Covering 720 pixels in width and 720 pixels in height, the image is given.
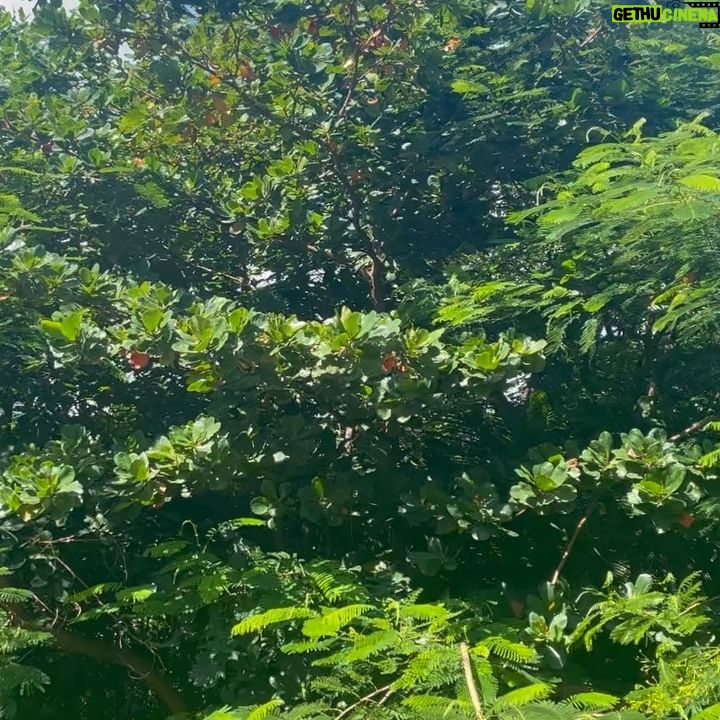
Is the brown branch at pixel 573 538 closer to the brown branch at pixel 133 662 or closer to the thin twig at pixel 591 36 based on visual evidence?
the brown branch at pixel 133 662

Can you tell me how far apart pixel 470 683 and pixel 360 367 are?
1511mm

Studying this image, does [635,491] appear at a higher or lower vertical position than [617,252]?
lower

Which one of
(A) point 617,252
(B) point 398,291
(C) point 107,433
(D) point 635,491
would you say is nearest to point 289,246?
(B) point 398,291

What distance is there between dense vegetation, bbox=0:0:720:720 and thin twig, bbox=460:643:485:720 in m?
0.01

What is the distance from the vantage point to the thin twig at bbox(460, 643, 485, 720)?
212 cm

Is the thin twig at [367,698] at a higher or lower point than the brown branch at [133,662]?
higher

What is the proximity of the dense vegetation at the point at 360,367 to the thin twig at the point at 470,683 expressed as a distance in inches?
0.4

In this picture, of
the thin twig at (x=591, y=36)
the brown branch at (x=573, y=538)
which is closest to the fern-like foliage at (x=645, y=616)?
the brown branch at (x=573, y=538)

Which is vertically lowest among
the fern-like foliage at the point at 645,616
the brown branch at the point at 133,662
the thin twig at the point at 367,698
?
the brown branch at the point at 133,662

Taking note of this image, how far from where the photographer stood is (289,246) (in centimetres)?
489

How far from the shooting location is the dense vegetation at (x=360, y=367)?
3.23 metres

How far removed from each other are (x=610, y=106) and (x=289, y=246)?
1.89 meters

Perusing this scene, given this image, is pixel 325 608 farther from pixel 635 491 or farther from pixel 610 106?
pixel 610 106

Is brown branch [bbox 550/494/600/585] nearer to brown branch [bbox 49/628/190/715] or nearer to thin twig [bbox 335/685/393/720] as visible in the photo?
thin twig [bbox 335/685/393/720]
